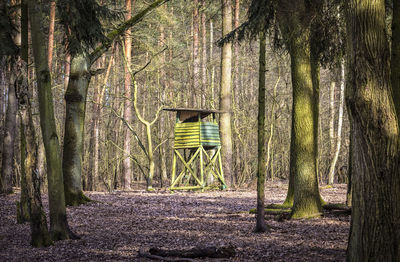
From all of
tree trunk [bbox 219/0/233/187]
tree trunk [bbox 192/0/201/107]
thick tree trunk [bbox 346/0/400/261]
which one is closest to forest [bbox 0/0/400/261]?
thick tree trunk [bbox 346/0/400/261]

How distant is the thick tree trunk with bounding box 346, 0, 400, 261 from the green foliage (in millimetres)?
7120

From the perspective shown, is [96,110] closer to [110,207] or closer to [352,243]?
[110,207]

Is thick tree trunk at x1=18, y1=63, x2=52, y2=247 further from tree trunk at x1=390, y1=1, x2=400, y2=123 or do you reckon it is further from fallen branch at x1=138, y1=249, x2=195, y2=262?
tree trunk at x1=390, y1=1, x2=400, y2=123

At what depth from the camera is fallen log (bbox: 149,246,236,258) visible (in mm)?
6328

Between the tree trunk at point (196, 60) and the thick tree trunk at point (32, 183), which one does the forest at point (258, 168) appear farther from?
the tree trunk at point (196, 60)

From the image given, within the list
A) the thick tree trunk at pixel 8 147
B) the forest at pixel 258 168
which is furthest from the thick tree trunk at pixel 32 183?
the thick tree trunk at pixel 8 147

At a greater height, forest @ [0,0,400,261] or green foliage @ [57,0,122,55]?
green foliage @ [57,0,122,55]

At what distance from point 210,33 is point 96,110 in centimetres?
1176

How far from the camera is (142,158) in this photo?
32.1 meters

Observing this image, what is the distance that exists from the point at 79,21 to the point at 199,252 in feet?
21.8

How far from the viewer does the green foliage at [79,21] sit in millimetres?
10281

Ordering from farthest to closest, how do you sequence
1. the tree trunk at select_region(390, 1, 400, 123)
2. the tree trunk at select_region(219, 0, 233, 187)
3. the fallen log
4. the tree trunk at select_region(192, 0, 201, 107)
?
the tree trunk at select_region(192, 0, 201, 107)
the tree trunk at select_region(219, 0, 233, 187)
the tree trunk at select_region(390, 1, 400, 123)
the fallen log

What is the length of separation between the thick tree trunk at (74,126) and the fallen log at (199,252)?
23.4 ft

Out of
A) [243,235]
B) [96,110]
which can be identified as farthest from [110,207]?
[96,110]
